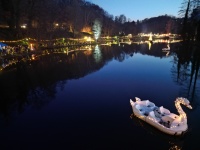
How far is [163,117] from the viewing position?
1211 centimetres

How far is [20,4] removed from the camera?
55.9 metres

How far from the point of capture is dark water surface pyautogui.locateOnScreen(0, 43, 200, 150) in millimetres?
11266

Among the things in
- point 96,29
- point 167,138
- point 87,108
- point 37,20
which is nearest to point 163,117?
point 167,138

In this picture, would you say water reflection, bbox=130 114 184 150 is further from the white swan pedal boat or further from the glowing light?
the glowing light

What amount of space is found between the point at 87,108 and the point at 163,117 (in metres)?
6.19

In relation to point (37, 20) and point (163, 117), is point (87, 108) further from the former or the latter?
point (37, 20)

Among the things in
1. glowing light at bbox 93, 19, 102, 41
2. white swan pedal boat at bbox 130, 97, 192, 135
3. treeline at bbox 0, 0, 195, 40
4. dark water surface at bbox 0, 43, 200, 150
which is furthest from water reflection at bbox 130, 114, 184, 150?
glowing light at bbox 93, 19, 102, 41

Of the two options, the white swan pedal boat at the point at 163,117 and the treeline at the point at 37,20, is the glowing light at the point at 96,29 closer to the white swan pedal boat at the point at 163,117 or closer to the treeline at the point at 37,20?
the treeline at the point at 37,20

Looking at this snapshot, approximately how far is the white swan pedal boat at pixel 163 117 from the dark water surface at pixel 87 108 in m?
0.46

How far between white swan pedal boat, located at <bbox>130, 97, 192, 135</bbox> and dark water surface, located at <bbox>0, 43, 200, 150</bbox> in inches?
18.0

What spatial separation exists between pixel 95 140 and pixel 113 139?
1.02 m

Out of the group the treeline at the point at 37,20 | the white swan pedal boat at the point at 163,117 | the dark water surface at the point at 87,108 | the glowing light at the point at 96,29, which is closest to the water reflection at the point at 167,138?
the dark water surface at the point at 87,108

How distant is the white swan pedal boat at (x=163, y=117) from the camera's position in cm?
1104

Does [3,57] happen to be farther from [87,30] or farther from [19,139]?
[87,30]
